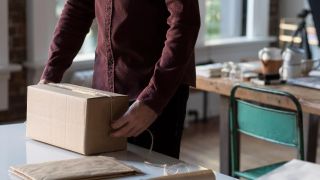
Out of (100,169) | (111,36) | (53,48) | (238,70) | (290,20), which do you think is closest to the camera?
(100,169)

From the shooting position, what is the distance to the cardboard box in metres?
1.78

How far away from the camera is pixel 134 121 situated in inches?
70.6

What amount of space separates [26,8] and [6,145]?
265 cm

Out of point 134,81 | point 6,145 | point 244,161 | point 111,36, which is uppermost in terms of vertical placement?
point 111,36

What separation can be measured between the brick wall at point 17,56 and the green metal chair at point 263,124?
1.91 meters

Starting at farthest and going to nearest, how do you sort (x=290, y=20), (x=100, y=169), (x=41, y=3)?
(x=290, y=20) → (x=41, y=3) → (x=100, y=169)

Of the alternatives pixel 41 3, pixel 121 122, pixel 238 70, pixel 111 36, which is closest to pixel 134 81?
pixel 111 36

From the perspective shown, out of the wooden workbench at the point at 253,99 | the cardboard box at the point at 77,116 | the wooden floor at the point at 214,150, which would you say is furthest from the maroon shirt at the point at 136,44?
the wooden floor at the point at 214,150

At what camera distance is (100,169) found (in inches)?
64.1

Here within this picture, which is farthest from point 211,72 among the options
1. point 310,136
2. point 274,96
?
point 310,136

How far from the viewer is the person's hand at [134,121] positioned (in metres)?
1.79

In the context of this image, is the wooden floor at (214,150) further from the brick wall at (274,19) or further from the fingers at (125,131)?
the fingers at (125,131)

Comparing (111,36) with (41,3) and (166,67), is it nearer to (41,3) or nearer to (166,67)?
(166,67)

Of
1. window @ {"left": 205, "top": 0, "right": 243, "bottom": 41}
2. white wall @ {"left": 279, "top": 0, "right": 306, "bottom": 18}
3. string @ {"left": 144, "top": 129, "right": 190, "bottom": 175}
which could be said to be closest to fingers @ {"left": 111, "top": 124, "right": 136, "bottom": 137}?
string @ {"left": 144, "top": 129, "right": 190, "bottom": 175}
